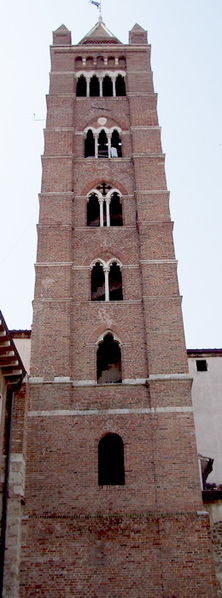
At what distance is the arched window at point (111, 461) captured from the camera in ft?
62.3

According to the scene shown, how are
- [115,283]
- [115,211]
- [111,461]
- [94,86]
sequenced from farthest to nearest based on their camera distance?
[94,86] → [115,211] → [115,283] → [111,461]

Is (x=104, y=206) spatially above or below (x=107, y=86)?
below

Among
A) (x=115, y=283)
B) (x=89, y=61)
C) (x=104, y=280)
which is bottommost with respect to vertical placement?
(x=104, y=280)

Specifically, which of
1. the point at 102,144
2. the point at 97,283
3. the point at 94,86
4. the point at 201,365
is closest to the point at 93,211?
the point at 97,283

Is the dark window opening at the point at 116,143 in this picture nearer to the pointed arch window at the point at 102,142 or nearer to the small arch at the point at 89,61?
the pointed arch window at the point at 102,142

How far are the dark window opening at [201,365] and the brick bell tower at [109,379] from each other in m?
4.51

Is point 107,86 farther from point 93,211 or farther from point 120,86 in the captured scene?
point 93,211

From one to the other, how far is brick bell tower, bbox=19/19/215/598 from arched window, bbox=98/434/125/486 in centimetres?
3

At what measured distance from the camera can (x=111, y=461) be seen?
19.3 m

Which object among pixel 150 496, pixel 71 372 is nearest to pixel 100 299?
pixel 71 372

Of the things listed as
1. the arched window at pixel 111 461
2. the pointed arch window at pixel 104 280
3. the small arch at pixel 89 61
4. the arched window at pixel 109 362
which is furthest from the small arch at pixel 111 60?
the arched window at pixel 111 461

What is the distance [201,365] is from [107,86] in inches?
531

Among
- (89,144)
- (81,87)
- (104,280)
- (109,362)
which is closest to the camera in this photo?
(109,362)

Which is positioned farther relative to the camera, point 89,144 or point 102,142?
point 102,142
